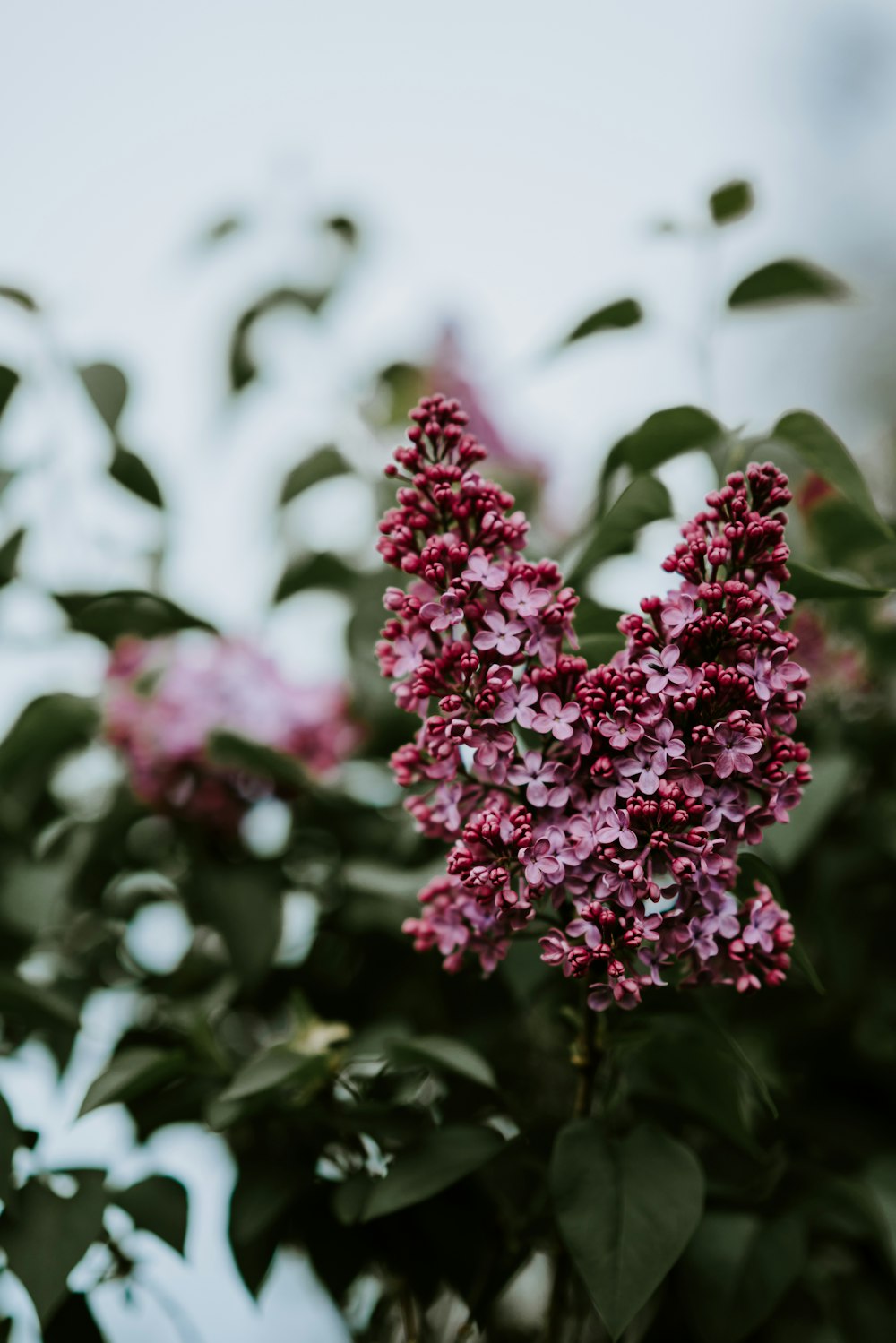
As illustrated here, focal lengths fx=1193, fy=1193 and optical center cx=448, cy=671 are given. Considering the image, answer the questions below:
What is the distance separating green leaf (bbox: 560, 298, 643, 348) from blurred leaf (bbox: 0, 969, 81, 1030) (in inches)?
16.3

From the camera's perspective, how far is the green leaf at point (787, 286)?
63 cm

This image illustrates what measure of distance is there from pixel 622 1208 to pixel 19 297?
62cm

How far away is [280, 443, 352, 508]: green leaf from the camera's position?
763 millimetres

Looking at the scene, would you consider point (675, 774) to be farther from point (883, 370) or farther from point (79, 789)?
point (883, 370)

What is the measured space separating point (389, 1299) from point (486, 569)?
44 centimetres

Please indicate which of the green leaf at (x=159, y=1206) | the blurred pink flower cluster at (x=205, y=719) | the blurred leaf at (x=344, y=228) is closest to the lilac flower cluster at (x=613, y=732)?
the green leaf at (x=159, y=1206)

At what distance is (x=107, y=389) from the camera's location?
67cm

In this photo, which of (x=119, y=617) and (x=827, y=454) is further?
(x=119, y=617)

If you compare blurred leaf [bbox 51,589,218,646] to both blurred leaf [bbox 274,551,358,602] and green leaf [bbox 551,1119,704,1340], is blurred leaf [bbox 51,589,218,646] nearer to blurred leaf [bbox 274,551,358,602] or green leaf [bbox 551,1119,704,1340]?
blurred leaf [bbox 274,551,358,602]

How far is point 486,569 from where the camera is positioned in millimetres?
388

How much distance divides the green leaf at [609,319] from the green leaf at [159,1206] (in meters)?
0.45

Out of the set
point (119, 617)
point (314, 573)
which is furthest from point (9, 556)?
point (314, 573)

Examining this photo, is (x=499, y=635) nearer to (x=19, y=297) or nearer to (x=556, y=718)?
(x=556, y=718)

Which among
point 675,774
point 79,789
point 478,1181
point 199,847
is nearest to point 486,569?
point 675,774
